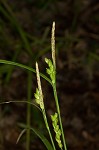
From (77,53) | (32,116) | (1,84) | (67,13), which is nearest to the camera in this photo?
(32,116)

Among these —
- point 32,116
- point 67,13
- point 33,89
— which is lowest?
point 32,116

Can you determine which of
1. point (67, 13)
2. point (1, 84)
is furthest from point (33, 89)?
point (67, 13)

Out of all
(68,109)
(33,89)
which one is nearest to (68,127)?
(68,109)

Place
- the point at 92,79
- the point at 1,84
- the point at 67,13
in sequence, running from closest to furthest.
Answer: the point at 1,84
the point at 92,79
the point at 67,13

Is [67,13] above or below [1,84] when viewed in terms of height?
above

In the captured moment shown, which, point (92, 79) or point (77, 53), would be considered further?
point (77, 53)

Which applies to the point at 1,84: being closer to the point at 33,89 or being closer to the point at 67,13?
the point at 33,89

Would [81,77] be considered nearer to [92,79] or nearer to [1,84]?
[92,79]
